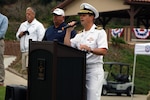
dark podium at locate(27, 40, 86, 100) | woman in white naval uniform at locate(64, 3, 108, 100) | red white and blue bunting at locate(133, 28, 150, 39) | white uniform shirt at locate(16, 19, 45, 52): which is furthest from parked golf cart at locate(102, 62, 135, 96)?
dark podium at locate(27, 40, 86, 100)

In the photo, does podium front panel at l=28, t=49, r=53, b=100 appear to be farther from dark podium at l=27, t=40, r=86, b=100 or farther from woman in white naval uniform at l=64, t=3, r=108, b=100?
woman in white naval uniform at l=64, t=3, r=108, b=100

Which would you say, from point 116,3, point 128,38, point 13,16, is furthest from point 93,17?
point 13,16

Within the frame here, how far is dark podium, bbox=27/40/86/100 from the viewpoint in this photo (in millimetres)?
5867

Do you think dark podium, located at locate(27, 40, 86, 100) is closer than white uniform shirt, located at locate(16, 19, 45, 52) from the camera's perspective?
Yes

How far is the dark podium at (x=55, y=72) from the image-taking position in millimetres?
5867

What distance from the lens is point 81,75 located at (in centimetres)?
617

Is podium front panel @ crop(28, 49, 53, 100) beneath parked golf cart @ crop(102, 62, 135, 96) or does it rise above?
above

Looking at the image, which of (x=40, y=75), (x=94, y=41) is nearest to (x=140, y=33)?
(x=94, y=41)

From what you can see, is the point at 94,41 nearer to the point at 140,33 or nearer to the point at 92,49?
the point at 92,49

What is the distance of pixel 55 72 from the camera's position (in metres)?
5.82

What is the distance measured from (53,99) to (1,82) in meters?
5.31

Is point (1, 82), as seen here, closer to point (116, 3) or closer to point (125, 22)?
point (116, 3)

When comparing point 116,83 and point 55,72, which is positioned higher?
point 55,72

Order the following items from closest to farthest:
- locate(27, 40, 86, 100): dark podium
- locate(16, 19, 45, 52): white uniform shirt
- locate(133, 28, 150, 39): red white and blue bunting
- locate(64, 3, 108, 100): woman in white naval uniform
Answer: locate(27, 40, 86, 100): dark podium < locate(64, 3, 108, 100): woman in white naval uniform < locate(16, 19, 45, 52): white uniform shirt < locate(133, 28, 150, 39): red white and blue bunting
